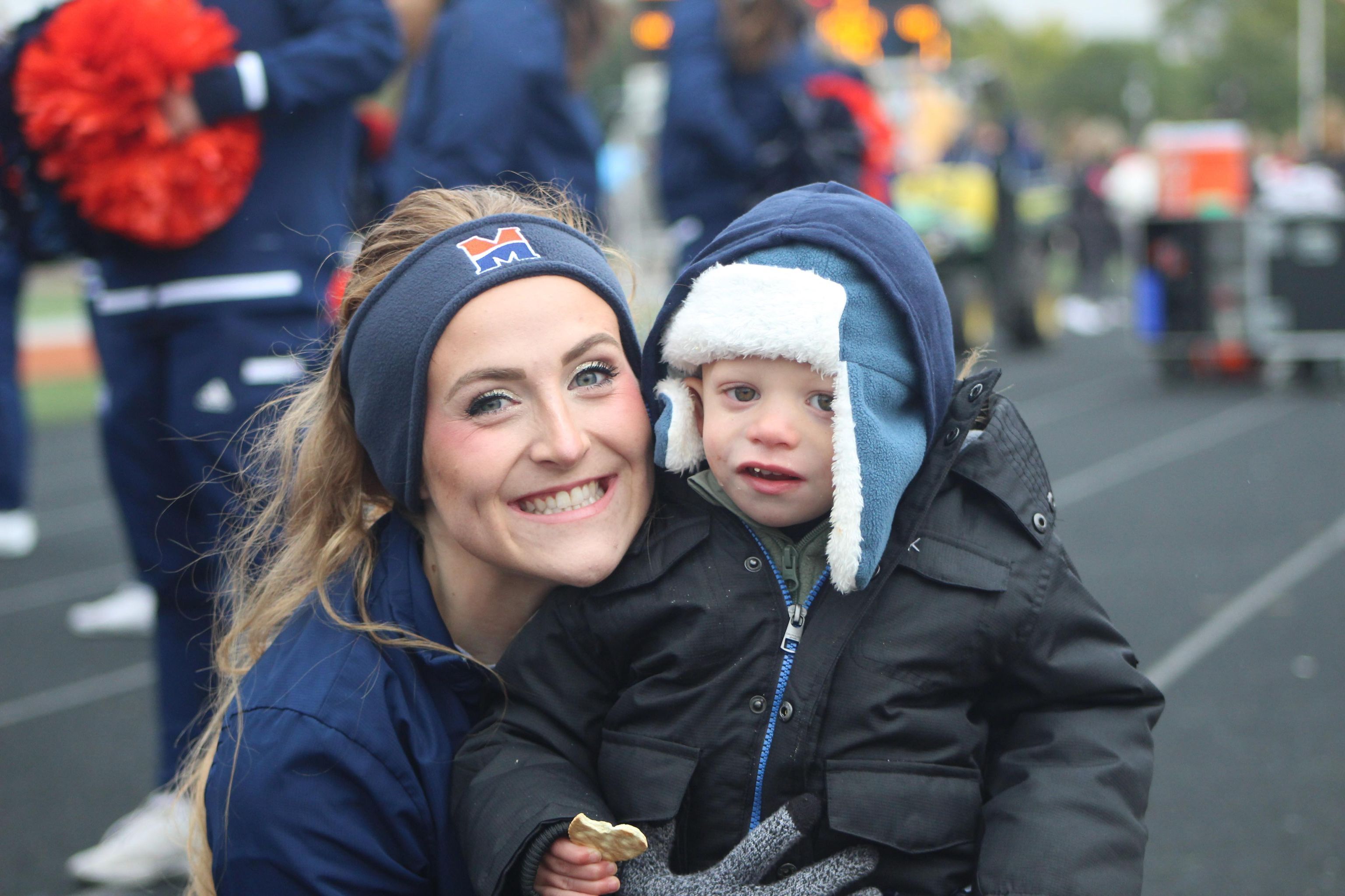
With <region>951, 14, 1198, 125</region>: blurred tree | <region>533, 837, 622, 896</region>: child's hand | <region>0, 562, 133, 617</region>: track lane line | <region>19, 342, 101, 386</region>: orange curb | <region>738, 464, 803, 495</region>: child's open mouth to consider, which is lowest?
<region>951, 14, 1198, 125</region>: blurred tree

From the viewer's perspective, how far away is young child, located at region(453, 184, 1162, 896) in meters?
1.63

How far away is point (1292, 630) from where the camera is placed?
185 inches

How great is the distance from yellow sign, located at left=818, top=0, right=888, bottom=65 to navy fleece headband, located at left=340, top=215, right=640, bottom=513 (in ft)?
30.0

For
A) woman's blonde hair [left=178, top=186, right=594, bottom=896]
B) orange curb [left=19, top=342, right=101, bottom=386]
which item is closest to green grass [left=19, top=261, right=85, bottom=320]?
orange curb [left=19, top=342, right=101, bottom=386]

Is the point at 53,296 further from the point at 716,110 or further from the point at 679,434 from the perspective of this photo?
the point at 679,434

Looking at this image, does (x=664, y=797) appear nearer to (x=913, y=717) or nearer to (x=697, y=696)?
(x=697, y=696)

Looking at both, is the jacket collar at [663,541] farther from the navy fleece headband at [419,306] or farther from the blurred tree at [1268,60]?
the blurred tree at [1268,60]

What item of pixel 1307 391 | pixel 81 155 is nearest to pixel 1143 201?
pixel 1307 391

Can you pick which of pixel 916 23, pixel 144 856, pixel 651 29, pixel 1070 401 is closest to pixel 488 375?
pixel 144 856

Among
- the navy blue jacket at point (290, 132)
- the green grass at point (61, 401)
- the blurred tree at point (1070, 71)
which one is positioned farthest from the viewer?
the blurred tree at point (1070, 71)

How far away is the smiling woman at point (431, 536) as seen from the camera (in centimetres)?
173

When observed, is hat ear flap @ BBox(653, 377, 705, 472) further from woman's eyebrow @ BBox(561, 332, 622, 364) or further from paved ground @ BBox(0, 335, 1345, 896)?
paved ground @ BBox(0, 335, 1345, 896)

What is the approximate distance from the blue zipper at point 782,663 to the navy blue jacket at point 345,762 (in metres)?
0.44

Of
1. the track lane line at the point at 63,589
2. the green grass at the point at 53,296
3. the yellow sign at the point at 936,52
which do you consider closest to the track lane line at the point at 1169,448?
the track lane line at the point at 63,589
